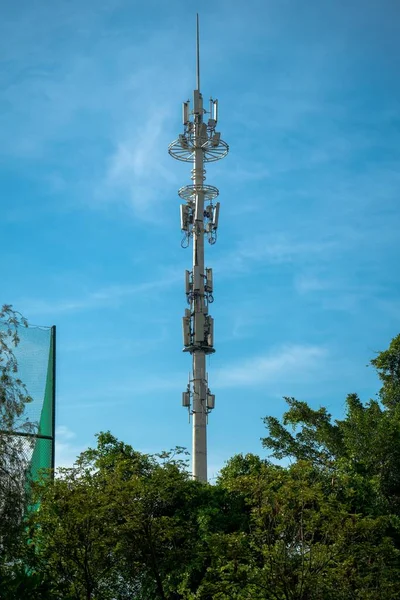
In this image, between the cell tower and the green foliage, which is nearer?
the green foliage

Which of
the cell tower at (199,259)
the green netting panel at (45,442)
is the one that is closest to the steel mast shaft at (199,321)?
the cell tower at (199,259)

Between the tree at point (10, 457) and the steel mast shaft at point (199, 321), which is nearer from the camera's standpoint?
the tree at point (10, 457)

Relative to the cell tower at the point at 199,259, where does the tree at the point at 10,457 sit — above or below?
below

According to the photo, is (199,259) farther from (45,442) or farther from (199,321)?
(45,442)

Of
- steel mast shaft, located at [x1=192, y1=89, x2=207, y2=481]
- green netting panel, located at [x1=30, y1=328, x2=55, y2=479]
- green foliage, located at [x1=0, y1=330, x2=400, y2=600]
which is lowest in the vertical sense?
green foliage, located at [x1=0, y1=330, x2=400, y2=600]

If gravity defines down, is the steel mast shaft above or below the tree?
above

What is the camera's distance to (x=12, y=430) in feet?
47.8

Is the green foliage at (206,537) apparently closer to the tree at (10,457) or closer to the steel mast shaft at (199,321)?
the tree at (10,457)

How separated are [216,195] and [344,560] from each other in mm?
17215

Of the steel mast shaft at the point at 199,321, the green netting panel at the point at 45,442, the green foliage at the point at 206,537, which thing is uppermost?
the steel mast shaft at the point at 199,321

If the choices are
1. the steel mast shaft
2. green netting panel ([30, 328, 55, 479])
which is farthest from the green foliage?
the steel mast shaft

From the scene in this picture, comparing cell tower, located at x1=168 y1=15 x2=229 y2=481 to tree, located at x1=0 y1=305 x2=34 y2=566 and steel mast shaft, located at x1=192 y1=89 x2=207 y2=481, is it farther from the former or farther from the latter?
tree, located at x1=0 y1=305 x2=34 y2=566

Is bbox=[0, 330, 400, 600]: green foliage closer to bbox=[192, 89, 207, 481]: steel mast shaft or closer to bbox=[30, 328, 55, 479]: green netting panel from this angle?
bbox=[30, 328, 55, 479]: green netting panel

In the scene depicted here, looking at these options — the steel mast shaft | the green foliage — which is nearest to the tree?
the green foliage
